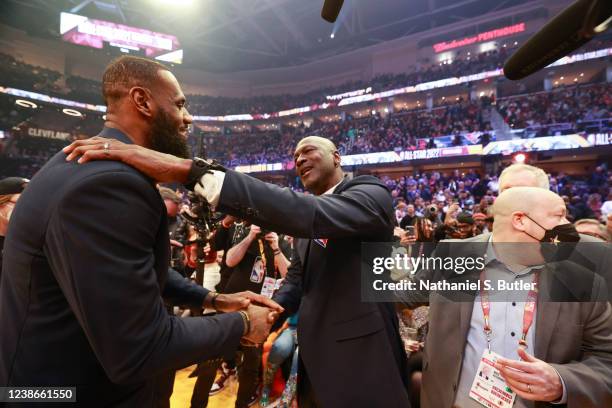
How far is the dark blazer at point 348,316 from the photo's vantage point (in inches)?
53.4

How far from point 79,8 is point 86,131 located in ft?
29.1

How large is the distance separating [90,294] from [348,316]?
111 cm

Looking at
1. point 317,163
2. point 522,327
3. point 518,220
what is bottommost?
point 522,327

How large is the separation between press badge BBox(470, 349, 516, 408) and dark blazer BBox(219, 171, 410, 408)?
356mm

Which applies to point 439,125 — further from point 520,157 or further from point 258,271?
point 258,271

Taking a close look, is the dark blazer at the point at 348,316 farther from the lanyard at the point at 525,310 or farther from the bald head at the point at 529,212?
the bald head at the point at 529,212

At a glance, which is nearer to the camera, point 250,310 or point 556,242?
point 250,310

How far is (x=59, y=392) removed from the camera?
3.17 feet

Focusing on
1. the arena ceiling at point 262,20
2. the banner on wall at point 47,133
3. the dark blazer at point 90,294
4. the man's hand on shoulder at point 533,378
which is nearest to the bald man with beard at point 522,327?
the man's hand on shoulder at point 533,378

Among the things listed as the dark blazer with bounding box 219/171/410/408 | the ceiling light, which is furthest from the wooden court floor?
the ceiling light

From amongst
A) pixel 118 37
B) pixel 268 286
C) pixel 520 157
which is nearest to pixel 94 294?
pixel 268 286

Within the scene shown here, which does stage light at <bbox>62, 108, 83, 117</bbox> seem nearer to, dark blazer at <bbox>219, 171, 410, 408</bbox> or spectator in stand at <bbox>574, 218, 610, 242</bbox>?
dark blazer at <bbox>219, 171, 410, 408</bbox>

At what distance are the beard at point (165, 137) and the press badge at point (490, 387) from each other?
174cm

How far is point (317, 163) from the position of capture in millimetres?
1881
